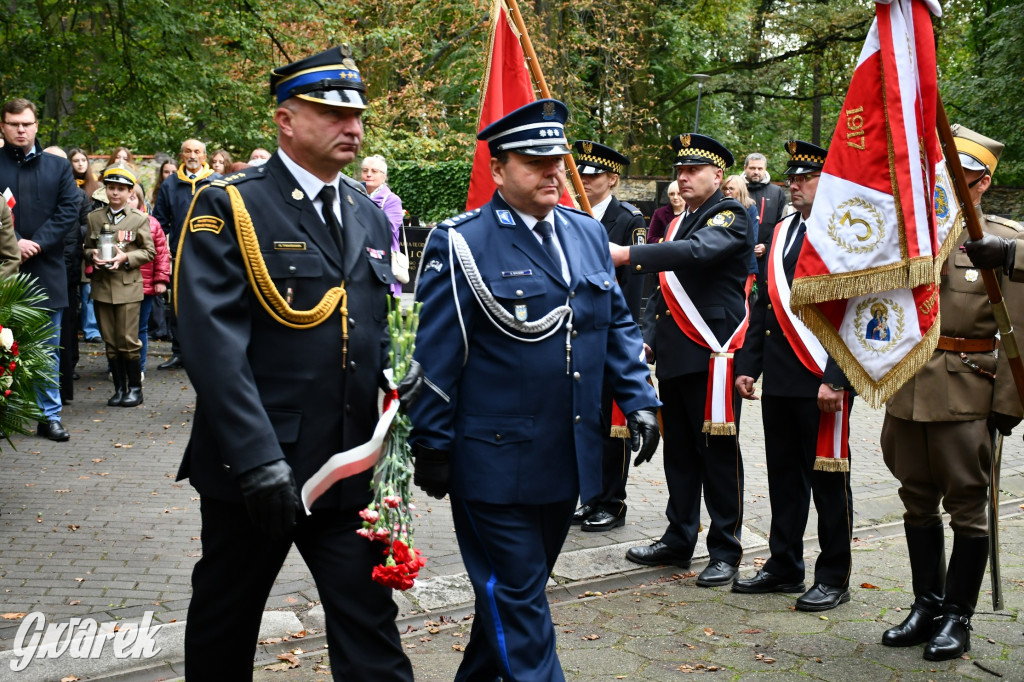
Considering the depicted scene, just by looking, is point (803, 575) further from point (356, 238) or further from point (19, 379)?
point (19, 379)

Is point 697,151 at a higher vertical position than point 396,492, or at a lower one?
higher

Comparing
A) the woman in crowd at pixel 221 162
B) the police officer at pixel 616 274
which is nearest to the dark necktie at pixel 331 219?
the police officer at pixel 616 274

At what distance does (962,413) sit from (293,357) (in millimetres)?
2981

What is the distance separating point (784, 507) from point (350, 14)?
1450 centimetres

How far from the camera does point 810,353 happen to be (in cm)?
570

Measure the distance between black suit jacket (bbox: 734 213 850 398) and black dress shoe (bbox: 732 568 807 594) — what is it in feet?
3.16

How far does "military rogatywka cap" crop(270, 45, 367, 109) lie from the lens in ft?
11.6

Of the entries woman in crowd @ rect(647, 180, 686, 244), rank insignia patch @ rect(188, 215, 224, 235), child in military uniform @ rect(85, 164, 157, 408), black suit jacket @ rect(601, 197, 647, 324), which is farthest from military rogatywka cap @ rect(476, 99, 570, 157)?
child in military uniform @ rect(85, 164, 157, 408)

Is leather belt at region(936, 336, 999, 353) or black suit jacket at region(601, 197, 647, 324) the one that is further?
black suit jacket at region(601, 197, 647, 324)

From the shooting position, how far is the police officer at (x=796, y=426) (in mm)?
5703

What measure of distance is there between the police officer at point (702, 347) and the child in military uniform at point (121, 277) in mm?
5611

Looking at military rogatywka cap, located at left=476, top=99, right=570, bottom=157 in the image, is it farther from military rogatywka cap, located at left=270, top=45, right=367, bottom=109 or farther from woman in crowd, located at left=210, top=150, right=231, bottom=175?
woman in crowd, located at left=210, top=150, right=231, bottom=175

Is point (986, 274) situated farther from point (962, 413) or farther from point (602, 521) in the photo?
point (602, 521)

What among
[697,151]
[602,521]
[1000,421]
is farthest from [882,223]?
[602,521]
